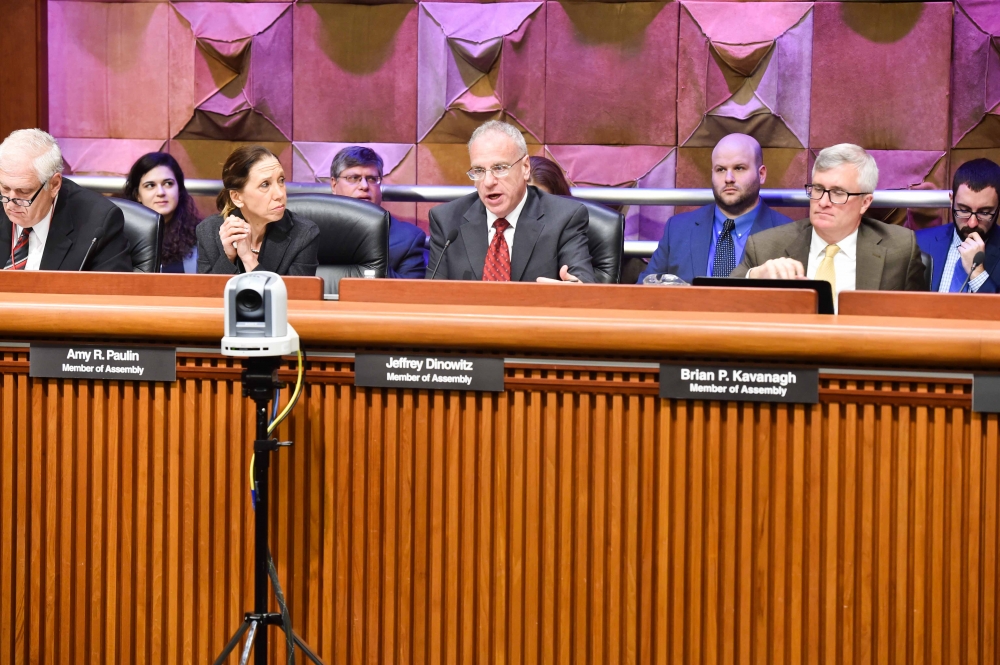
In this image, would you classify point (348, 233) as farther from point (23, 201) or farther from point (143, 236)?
point (23, 201)

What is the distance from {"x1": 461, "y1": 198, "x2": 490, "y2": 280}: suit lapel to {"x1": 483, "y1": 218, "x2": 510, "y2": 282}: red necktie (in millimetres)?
17

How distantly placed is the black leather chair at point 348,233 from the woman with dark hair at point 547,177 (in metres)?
1.04

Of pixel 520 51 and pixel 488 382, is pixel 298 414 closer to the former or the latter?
pixel 488 382

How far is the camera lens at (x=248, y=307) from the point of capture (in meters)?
1.09

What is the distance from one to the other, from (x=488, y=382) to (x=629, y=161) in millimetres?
3027

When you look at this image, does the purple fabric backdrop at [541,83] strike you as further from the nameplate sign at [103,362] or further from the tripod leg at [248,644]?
the tripod leg at [248,644]

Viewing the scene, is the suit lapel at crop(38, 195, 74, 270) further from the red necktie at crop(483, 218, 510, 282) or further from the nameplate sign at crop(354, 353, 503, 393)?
the nameplate sign at crop(354, 353, 503, 393)

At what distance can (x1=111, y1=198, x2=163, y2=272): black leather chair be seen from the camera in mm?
2590

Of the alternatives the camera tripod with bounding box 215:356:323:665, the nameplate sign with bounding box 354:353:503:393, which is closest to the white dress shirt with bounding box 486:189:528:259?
the nameplate sign with bounding box 354:353:503:393

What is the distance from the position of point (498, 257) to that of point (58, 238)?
1141 millimetres

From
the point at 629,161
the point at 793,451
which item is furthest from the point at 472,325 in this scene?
the point at 629,161

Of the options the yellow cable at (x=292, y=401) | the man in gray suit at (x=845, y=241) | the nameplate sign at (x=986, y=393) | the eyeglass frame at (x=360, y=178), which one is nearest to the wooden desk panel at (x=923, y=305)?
the nameplate sign at (x=986, y=393)

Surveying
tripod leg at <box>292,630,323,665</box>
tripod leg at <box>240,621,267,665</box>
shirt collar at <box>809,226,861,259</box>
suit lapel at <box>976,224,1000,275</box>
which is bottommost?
tripod leg at <box>292,630,323,665</box>

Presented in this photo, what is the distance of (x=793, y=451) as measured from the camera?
119 centimetres
